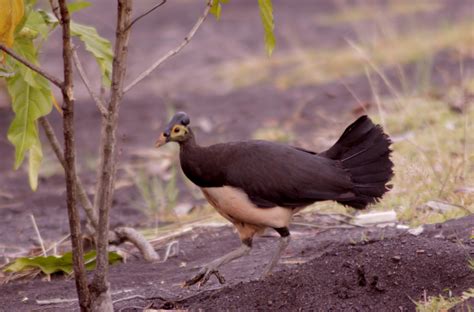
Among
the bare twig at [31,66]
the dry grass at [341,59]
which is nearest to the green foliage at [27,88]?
the bare twig at [31,66]

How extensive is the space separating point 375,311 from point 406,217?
1.67 meters

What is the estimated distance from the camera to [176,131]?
4.13 m

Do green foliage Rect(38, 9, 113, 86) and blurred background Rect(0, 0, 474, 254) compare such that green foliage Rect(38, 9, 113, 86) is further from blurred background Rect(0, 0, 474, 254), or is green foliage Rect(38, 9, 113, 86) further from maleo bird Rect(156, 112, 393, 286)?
blurred background Rect(0, 0, 474, 254)

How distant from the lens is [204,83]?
38.0ft

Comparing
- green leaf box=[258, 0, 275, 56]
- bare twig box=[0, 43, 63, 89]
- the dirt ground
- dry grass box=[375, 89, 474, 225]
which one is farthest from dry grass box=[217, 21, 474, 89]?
bare twig box=[0, 43, 63, 89]

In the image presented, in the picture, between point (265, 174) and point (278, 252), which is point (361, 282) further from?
point (265, 174)

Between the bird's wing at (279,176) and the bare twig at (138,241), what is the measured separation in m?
1.11

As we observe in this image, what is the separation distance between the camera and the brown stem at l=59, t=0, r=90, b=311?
3.10 metres

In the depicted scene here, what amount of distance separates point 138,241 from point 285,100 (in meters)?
5.13

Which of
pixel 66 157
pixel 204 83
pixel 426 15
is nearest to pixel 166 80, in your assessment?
pixel 204 83

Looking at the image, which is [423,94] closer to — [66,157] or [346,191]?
[346,191]

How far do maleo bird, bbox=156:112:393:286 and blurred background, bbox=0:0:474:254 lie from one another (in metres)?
0.49

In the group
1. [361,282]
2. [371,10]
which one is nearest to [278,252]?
[361,282]

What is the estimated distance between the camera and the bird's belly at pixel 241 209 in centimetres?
409
